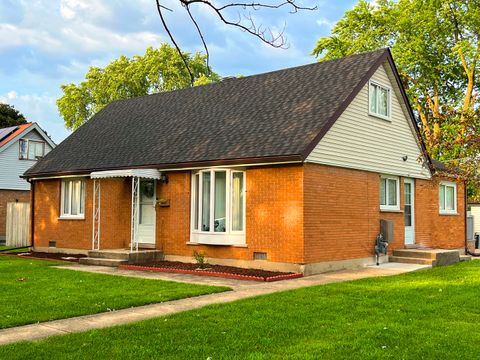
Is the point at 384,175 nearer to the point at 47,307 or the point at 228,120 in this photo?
the point at 228,120

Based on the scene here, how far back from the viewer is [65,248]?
65.5ft

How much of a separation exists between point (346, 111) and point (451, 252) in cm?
613

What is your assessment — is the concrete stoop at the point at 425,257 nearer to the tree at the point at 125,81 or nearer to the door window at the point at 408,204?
the door window at the point at 408,204

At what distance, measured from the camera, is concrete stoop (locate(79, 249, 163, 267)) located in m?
16.0

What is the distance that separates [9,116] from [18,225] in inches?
1199

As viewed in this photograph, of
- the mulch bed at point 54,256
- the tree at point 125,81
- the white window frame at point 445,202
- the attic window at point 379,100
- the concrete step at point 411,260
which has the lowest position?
the mulch bed at point 54,256

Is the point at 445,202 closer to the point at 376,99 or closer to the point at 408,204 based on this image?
the point at 408,204

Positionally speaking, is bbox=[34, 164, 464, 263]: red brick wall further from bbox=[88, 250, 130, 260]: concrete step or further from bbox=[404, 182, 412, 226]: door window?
bbox=[88, 250, 130, 260]: concrete step

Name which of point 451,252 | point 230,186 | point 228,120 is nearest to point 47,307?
point 230,186

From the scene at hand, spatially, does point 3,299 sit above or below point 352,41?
below

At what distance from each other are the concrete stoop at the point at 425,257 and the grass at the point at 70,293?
8.28m

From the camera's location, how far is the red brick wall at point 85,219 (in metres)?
18.4

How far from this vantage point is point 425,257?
1680cm

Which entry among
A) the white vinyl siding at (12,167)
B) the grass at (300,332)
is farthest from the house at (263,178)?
the white vinyl siding at (12,167)
